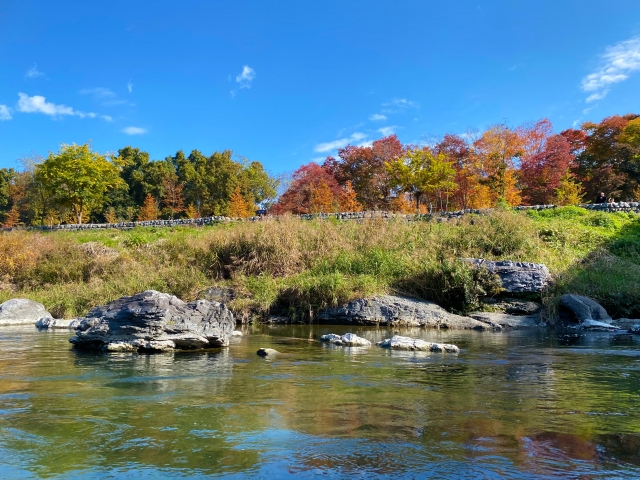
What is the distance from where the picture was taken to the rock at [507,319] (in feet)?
48.3

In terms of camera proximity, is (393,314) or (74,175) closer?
(393,314)

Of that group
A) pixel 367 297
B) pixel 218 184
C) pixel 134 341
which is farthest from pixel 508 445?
pixel 218 184

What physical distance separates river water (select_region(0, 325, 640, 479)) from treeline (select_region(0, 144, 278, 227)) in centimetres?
3395

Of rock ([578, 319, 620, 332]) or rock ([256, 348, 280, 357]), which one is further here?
rock ([578, 319, 620, 332])

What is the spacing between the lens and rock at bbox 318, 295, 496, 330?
1487 cm

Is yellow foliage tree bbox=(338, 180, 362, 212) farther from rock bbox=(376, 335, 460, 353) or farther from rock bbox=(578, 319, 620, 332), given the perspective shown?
rock bbox=(376, 335, 460, 353)

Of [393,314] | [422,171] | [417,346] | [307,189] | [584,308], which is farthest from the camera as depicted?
[307,189]

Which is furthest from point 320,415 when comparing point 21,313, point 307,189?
point 307,189

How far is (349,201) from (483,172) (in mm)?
9803

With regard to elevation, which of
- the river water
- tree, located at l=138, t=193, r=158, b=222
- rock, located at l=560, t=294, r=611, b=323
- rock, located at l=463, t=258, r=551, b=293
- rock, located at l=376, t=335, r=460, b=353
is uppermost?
tree, located at l=138, t=193, r=158, b=222

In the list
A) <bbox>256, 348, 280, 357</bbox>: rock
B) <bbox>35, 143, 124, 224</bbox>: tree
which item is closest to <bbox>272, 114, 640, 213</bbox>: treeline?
<bbox>35, 143, 124, 224</bbox>: tree

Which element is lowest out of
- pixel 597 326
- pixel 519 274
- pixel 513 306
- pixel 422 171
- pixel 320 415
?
pixel 320 415

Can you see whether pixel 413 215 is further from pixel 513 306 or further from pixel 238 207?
pixel 238 207

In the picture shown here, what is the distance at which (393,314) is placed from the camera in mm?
15227
